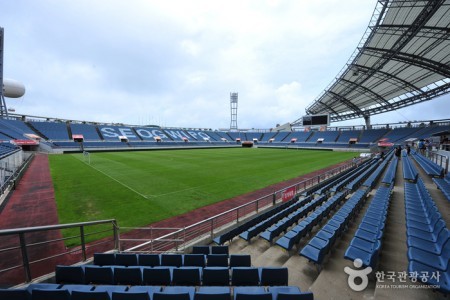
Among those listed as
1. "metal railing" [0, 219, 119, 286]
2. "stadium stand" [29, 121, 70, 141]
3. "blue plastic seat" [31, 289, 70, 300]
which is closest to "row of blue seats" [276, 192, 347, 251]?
"blue plastic seat" [31, 289, 70, 300]

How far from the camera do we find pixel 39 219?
9.16m

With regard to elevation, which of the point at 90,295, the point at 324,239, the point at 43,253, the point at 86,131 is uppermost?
the point at 86,131

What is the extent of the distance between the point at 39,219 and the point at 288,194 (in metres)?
12.2

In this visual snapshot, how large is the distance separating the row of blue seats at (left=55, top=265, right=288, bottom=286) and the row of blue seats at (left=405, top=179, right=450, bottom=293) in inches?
101

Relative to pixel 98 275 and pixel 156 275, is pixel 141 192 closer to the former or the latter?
pixel 98 275

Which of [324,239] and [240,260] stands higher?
[324,239]

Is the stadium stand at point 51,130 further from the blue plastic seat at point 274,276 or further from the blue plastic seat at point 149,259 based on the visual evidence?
the blue plastic seat at point 274,276

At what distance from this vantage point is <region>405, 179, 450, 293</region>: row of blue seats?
11.8 feet

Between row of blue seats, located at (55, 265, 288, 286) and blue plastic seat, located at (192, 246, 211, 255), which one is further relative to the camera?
blue plastic seat, located at (192, 246, 211, 255)

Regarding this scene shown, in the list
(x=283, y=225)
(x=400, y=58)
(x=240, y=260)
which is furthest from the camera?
(x=400, y=58)

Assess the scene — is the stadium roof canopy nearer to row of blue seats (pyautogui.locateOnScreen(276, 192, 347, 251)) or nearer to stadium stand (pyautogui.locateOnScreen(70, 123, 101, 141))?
row of blue seats (pyautogui.locateOnScreen(276, 192, 347, 251))

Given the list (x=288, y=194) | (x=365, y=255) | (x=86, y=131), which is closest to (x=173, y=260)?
(x=365, y=255)

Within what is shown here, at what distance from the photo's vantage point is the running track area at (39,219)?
604 centimetres

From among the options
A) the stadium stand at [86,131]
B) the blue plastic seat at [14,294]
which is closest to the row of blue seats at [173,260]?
the blue plastic seat at [14,294]
